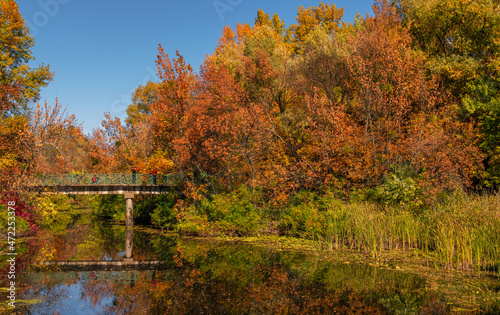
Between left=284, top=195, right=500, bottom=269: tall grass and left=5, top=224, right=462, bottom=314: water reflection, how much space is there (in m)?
1.93

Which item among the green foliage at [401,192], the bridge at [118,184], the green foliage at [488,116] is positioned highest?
the green foliage at [488,116]

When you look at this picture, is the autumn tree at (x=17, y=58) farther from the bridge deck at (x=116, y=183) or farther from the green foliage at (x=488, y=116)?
the green foliage at (x=488, y=116)

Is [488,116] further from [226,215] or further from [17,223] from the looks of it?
[17,223]

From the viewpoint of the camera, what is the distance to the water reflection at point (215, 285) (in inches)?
375

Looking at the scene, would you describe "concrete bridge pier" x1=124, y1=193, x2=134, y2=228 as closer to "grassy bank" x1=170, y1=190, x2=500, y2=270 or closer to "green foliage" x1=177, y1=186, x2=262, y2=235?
"grassy bank" x1=170, y1=190, x2=500, y2=270

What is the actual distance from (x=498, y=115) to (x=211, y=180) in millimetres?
17548

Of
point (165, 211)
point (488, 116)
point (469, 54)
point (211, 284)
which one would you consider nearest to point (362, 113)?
point (488, 116)

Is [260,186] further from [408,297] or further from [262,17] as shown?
[262,17]

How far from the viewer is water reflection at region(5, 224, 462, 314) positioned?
953cm

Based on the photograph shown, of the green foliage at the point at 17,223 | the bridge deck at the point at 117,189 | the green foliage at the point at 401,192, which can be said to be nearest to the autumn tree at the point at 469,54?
the green foliage at the point at 401,192

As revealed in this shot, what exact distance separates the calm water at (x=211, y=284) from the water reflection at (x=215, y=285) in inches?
1.0

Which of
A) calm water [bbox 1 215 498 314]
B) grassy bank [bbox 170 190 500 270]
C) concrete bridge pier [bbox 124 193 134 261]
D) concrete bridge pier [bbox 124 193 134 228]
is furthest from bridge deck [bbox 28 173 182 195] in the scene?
calm water [bbox 1 215 498 314]

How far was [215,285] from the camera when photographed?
11641 millimetres

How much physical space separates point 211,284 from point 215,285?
19 centimetres
